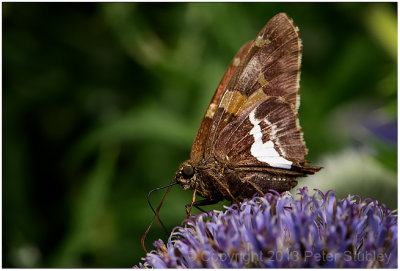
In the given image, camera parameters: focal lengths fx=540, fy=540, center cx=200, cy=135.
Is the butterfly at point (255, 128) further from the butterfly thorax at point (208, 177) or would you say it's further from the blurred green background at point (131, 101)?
the blurred green background at point (131, 101)

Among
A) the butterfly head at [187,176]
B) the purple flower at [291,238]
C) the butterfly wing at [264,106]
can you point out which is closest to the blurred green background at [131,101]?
the butterfly head at [187,176]

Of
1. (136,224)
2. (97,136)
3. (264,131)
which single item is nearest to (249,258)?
(264,131)

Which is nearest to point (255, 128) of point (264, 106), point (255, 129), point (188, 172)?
point (255, 129)

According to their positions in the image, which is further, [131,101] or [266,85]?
[131,101]

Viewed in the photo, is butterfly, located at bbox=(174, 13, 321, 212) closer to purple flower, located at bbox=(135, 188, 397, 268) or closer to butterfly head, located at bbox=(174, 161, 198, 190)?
butterfly head, located at bbox=(174, 161, 198, 190)

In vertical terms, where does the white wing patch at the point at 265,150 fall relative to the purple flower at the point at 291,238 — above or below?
above

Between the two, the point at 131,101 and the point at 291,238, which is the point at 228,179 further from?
the point at 131,101

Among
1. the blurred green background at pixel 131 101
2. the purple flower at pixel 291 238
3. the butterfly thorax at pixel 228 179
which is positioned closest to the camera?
the purple flower at pixel 291 238

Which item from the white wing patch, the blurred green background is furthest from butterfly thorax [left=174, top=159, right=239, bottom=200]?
the blurred green background
